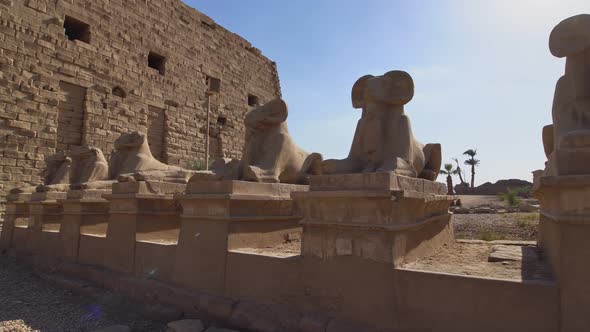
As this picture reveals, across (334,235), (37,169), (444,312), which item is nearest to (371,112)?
(334,235)

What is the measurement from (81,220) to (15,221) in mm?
3109

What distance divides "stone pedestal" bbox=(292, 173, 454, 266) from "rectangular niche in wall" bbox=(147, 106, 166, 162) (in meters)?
11.7

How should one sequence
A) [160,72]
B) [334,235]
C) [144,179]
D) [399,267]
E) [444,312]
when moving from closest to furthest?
1. [444,312]
2. [399,267]
3. [334,235]
4. [144,179]
5. [160,72]

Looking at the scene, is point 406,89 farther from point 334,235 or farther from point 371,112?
point 334,235

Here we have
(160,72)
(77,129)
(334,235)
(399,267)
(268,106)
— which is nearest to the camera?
(399,267)

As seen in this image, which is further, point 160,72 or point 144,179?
point 160,72

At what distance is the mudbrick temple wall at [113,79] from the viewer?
33.2ft

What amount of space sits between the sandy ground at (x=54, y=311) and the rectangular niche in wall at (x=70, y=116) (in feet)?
20.6

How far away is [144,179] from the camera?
5.25 meters

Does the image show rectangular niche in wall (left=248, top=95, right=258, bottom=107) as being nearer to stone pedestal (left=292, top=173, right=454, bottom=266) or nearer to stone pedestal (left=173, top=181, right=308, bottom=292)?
stone pedestal (left=173, top=181, right=308, bottom=292)

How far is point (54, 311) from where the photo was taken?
177 inches

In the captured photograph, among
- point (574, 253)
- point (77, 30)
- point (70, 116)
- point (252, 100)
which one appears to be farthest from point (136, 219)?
point (252, 100)

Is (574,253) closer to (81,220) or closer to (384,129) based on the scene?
(384,129)

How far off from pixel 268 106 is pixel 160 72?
36.0 ft
